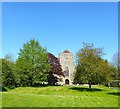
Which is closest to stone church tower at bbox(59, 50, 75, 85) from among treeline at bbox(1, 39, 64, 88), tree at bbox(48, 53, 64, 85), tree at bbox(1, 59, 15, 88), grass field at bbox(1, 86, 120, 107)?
→ tree at bbox(48, 53, 64, 85)

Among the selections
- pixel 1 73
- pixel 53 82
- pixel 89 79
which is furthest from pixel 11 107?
pixel 53 82

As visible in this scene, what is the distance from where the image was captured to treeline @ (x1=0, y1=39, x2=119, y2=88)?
113ft

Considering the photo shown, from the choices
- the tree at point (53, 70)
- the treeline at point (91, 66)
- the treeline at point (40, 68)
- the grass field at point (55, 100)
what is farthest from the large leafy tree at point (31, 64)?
the grass field at point (55, 100)

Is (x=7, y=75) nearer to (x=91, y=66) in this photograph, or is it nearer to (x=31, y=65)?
(x=31, y=65)

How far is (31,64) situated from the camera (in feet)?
156

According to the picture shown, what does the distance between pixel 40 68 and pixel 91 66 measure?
16329 millimetres

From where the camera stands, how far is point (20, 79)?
46.5 meters

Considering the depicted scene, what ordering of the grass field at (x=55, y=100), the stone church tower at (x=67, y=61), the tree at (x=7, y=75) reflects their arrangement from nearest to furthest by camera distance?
1. the grass field at (x=55, y=100)
2. the tree at (x=7, y=75)
3. the stone church tower at (x=67, y=61)

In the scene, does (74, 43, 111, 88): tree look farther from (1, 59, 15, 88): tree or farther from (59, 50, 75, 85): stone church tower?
(59, 50, 75, 85): stone church tower

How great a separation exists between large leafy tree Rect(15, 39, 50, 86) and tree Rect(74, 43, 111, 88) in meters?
13.7

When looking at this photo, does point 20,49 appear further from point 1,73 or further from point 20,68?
point 1,73

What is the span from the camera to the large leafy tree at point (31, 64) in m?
47.2

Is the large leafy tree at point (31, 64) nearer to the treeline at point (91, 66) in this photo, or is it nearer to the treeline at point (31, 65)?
the treeline at point (31, 65)

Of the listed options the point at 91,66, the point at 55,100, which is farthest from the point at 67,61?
the point at 55,100
